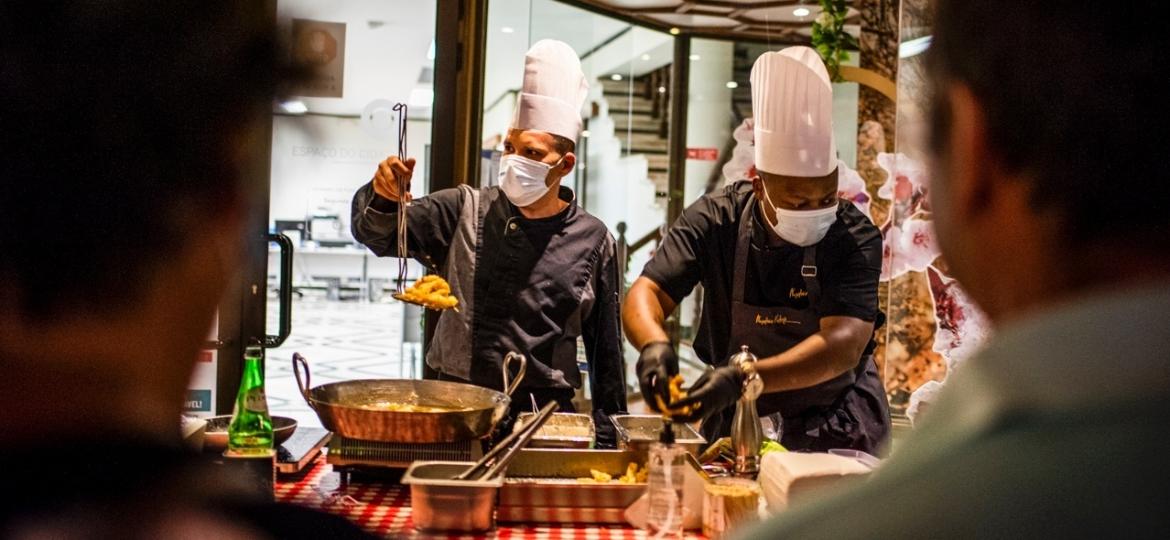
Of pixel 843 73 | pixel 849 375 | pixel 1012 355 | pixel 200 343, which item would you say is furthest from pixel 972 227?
pixel 843 73

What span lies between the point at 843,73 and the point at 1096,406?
4.30m

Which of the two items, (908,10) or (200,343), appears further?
(908,10)

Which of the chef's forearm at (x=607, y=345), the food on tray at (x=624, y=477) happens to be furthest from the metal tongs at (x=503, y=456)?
the chef's forearm at (x=607, y=345)

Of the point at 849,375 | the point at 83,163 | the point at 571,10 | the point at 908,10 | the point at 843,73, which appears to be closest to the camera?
the point at 83,163

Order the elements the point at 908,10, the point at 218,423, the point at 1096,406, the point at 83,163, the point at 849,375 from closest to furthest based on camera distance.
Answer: the point at 1096,406 < the point at 83,163 < the point at 218,423 < the point at 849,375 < the point at 908,10

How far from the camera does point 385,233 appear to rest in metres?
2.91

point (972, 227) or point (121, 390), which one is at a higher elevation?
point (972, 227)

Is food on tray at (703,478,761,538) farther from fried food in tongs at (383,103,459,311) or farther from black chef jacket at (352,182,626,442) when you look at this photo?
black chef jacket at (352,182,626,442)

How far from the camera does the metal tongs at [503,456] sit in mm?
1834

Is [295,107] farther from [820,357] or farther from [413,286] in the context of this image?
[820,357]

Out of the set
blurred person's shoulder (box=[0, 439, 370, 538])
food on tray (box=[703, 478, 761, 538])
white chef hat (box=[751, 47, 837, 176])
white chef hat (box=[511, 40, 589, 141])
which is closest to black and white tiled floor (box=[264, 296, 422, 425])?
white chef hat (box=[511, 40, 589, 141])

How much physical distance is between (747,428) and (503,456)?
0.54 m

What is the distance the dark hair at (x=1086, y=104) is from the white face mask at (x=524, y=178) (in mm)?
2466

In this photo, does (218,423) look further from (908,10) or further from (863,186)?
(863,186)
